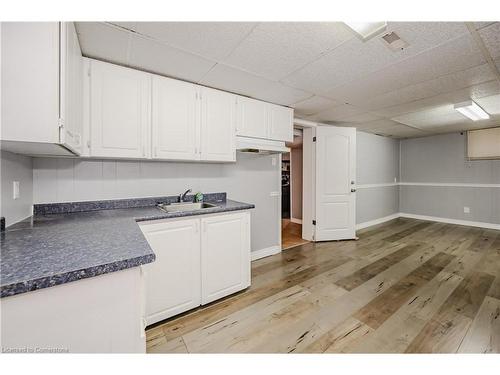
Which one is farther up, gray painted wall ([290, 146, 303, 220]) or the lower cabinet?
gray painted wall ([290, 146, 303, 220])

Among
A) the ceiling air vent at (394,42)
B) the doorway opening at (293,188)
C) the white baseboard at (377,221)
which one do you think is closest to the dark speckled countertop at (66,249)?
Result: the ceiling air vent at (394,42)

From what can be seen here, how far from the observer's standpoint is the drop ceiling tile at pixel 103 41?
56.6 inches

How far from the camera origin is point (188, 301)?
1.88 metres

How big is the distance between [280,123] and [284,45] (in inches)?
49.9

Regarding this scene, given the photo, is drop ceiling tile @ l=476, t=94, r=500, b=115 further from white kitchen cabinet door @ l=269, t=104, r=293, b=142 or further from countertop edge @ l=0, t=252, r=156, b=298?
countertop edge @ l=0, t=252, r=156, b=298

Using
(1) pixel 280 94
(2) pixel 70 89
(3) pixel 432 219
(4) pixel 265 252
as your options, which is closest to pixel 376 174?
(3) pixel 432 219

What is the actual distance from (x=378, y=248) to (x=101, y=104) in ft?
13.6

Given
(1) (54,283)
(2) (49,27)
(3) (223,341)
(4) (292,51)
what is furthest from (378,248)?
(2) (49,27)

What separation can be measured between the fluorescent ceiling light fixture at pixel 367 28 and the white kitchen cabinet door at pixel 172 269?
6.09 feet

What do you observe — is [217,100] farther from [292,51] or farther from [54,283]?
[54,283]

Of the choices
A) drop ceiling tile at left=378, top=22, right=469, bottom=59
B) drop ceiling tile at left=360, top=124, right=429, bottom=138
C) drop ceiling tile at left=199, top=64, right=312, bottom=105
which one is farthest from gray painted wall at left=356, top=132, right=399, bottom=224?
drop ceiling tile at left=378, top=22, right=469, bottom=59

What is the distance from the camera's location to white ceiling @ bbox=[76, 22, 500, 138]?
57.8 inches

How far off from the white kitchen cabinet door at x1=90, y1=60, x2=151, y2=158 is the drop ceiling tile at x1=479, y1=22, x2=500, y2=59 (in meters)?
2.60

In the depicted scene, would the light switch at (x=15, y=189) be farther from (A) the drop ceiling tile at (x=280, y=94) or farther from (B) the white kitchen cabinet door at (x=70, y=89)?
(A) the drop ceiling tile at (x=280, y=94)
